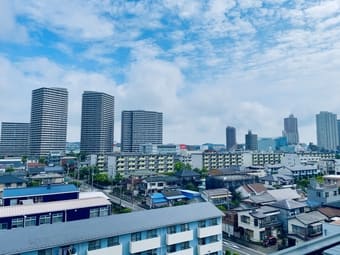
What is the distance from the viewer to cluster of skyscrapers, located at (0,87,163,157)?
9869 cm

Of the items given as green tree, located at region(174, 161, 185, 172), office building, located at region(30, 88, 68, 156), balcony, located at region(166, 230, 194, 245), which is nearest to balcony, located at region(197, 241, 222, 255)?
balcony, located at region(166, 230, 194, 245)

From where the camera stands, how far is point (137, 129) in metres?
108

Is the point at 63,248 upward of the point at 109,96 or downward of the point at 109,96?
downward

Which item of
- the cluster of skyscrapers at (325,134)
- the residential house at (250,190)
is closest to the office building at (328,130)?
the cluster of skyscrapers at (325,134)

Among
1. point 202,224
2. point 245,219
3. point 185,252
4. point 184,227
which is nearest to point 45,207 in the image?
point 184,227

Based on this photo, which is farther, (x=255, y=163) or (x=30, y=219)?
(x=255, y=163)

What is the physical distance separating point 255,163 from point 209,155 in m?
14.2

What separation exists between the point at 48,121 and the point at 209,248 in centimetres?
9486

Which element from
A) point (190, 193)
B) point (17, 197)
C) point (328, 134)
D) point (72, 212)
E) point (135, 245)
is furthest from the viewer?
point (328, 134)

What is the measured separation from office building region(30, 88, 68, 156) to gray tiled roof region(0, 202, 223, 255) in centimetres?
9218

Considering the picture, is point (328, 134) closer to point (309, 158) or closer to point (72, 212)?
point (309, 158)

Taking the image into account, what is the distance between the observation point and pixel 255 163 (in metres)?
73.4

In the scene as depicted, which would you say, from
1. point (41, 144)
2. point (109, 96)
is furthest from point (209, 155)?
point (41, 144)

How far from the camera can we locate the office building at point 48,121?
97.6 meters
